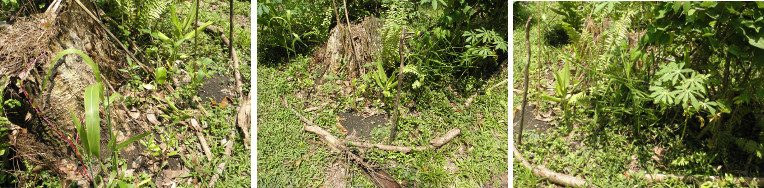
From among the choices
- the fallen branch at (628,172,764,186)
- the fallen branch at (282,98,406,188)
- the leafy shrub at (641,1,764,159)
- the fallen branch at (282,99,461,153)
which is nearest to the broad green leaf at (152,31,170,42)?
the fallen branch at (282,98,406,188)

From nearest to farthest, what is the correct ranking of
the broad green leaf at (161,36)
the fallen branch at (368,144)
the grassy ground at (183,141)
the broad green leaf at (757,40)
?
the broad green leaf at (757,40), the grassy ground at (183,141), the fallen branch at (368,144), the broad green leaf at (161,36)

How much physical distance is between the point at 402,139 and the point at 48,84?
1.59 metres

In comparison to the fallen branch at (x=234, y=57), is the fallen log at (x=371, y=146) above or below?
below

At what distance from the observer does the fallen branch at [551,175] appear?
6.75 feet

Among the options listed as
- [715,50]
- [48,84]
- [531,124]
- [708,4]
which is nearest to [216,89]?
[48,84]

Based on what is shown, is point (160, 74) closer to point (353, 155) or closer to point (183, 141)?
point (183, 141)

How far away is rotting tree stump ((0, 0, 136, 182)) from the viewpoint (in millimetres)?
1892

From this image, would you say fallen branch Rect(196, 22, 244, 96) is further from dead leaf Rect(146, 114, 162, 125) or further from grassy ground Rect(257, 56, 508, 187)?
dead leaf Rect(146, 114, 162, 125)

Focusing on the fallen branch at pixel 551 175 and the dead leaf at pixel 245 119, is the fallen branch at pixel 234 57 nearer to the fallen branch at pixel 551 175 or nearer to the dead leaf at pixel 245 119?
the dead leaf at pixel 245 119

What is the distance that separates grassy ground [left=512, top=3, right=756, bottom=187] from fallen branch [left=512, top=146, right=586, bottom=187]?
0.02 m

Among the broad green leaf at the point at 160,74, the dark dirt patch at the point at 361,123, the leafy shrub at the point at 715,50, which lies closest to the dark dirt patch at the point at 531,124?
the leafy shrub at the point at 715,50

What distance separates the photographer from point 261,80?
2359 mm

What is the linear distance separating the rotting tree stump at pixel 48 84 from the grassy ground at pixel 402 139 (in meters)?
0.71

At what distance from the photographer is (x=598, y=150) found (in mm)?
2133
